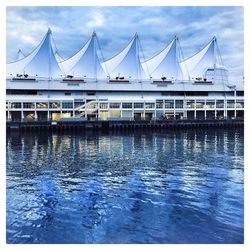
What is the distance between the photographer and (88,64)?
45.3 meters

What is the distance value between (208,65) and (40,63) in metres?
27.8

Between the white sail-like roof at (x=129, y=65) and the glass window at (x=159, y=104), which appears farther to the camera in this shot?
the white sail-like roof at (x=129, y=65)

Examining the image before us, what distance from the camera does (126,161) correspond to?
1515cm

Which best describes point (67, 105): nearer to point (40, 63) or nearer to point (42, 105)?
point (42, 105)

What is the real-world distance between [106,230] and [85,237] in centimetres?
54

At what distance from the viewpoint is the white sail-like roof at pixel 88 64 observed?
45.1 metres

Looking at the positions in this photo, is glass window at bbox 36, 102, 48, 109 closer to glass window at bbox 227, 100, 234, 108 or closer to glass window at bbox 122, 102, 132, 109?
glass window at bbox 122, 102, 132, 109

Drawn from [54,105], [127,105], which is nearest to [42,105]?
[54,105]

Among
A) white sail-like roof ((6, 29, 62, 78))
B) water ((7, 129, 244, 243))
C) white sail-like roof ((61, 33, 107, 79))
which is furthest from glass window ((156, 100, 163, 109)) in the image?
water ((7, 129, 244, 243))

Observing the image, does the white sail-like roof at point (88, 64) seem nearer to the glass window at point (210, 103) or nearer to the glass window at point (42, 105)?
the glass window at point (42, 105)

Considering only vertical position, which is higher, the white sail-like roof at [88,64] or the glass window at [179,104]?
the white sail-like roof at [88,64]

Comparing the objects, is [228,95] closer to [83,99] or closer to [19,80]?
[83,99]

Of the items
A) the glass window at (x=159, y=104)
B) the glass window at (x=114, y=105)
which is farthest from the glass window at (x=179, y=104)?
the glass window at (x=114, y=105)

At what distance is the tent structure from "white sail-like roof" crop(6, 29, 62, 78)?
22.6m
